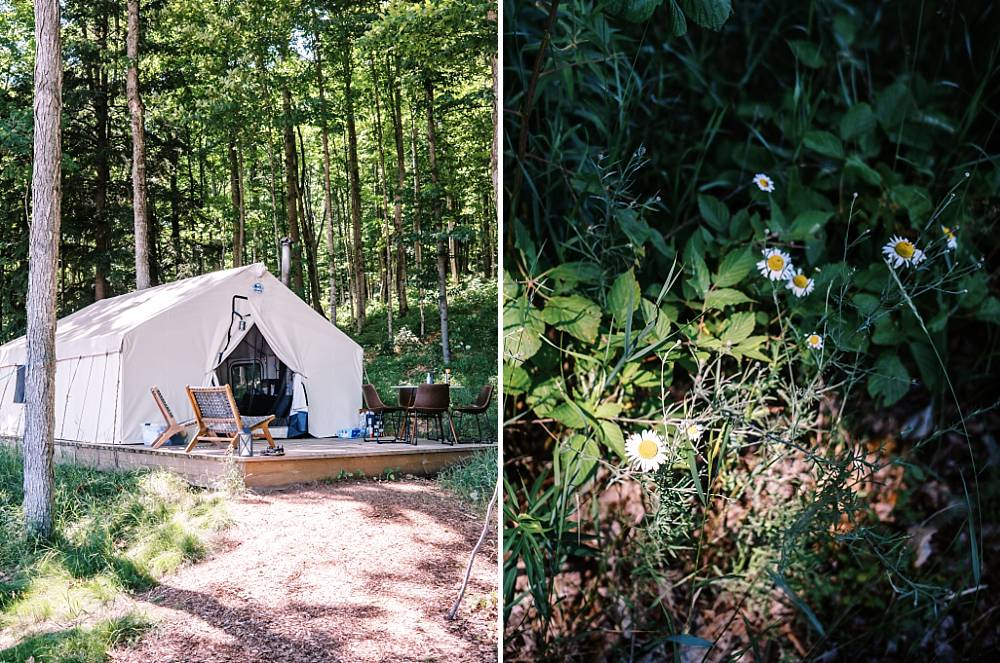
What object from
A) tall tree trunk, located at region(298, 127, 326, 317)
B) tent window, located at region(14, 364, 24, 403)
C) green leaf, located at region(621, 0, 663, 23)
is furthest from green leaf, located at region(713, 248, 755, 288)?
tall tree trunk, located at region(298, 127, 326, 317)

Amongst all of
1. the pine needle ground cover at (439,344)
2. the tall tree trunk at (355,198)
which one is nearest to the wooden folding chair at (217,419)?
the pine needle ground cover at (439,344)

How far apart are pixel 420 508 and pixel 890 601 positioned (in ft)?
18.1

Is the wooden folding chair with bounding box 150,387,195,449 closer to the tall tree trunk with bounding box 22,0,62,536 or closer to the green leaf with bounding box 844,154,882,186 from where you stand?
the tall tree trunk with bounding box 22,0,62,536

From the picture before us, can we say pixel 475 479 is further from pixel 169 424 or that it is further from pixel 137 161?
pixel 137 161

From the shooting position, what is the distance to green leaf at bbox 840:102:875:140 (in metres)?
1.21

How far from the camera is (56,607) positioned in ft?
17.1

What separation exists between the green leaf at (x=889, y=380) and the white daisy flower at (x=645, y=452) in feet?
1.07

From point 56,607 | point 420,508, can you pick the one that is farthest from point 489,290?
point 56,607

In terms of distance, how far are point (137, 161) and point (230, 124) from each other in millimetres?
3180

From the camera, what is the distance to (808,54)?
1229 millimetres

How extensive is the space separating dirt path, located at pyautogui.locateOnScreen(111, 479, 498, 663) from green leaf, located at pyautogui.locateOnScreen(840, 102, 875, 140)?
139 inches

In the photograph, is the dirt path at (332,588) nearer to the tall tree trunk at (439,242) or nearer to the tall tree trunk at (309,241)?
the tall tree trunk at (439,242)

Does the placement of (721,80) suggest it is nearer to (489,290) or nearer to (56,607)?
(56,607)

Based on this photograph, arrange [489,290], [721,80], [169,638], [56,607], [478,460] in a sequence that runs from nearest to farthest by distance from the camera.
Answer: [721,80] < [169,638] < [56,607] < [478,460] < [489,290]
